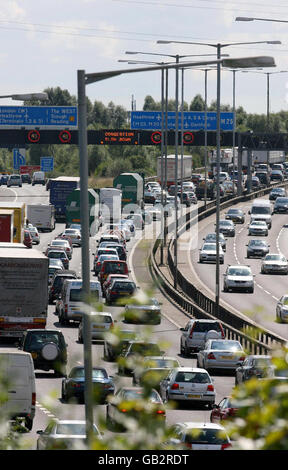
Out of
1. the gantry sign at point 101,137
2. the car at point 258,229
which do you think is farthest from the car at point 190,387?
the gantry sign at point 101,137

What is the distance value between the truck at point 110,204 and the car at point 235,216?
325 inches

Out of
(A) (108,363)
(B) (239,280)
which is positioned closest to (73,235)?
(B) (239,280)

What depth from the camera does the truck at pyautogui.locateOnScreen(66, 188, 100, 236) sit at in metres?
90.2

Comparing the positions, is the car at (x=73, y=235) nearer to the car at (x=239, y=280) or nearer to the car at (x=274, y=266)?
the car at (x=274, y=266)

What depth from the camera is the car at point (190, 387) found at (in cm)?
3073

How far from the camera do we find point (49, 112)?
11144 cm

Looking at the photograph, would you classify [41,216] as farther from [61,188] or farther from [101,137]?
[101,137]

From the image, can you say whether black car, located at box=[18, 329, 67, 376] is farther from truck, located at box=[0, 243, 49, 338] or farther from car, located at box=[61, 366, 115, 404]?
car, located at box=[61, 366, 115, 404]

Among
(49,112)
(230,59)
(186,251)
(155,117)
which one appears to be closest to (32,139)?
(49,112)

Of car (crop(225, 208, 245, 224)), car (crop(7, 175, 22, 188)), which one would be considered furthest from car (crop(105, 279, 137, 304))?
→ car (crop(7, 175, 22, 188))

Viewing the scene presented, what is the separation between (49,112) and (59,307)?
204ft

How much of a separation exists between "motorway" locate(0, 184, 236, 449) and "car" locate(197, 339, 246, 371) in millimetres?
393

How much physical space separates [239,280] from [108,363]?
995 inches
